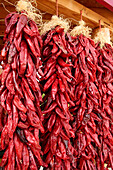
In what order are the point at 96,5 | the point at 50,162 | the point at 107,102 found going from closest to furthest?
the point at 50,162, the point at 107,102, the point at 96,5

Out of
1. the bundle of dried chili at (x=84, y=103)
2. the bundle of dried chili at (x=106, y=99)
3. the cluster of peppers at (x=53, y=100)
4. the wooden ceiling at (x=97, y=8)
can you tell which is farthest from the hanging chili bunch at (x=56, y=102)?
the wooden ceiling at (x=97, y=8)

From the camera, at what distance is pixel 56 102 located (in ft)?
5.65

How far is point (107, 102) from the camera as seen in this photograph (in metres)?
2.18

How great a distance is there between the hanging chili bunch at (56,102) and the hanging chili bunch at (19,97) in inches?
8.4

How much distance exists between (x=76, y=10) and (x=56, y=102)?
118 centimetres

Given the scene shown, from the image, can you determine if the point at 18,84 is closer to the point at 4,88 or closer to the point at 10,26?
the point at 4,88

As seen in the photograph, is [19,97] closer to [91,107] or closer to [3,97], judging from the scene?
[3,97]

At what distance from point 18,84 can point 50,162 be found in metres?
0.80

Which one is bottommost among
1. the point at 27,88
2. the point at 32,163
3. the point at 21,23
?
the point at 32,163

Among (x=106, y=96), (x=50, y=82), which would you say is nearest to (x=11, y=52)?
(x=50, y=82)

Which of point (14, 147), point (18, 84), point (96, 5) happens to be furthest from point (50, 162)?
point (96, 5)

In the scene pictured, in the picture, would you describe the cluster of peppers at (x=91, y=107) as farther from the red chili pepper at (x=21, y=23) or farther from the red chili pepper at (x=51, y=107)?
the red chili pepper at (x=21, y=23)

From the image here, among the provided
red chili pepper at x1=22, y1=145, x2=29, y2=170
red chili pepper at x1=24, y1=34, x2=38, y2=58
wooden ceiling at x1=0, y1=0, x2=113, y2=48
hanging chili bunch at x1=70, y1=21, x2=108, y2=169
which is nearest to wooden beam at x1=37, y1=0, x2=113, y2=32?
wooden ceiling at x1=0, y1=0, x2=113, y2=48

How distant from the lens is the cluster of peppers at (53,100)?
4.67ft
